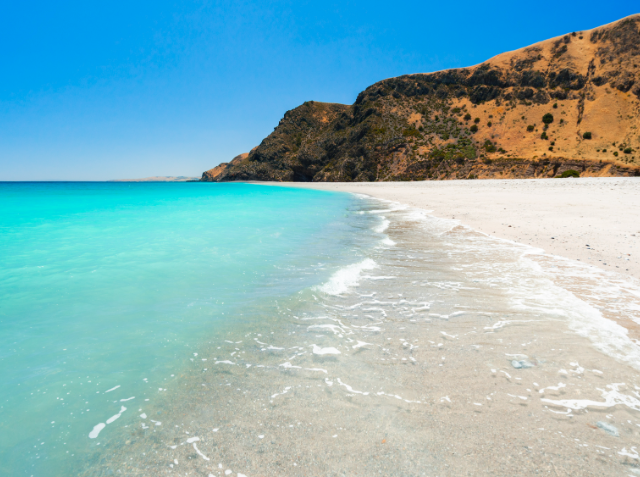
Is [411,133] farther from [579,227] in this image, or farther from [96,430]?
[96,430]

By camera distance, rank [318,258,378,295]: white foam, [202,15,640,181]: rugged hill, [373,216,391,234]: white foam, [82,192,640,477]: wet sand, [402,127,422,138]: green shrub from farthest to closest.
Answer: [402,127,422,138]: green shrub, [202,15,640,181]: rugged hill, [373,216,391,234]: white foam, [318,258,378,295]: white foam, [82,192,640,477]: wet sand

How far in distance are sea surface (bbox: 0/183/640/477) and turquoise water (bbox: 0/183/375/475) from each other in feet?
0.08

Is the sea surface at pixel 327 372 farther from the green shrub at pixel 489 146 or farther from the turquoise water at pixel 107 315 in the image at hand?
the green shrub at pixel 489 146

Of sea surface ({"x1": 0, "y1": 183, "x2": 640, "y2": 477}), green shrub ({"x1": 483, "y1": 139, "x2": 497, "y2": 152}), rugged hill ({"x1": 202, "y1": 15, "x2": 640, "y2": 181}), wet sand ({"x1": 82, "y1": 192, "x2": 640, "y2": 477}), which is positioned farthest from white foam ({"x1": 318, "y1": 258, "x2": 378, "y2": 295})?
green shrub ({"x1": 483, "y1": 139, "x2": 497, "y2": 152})

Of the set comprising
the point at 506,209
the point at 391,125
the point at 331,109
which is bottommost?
the point at 506,209

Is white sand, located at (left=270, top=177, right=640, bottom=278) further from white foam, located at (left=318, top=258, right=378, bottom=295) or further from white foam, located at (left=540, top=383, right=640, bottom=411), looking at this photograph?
white foam, located at (left=318, top=258, right=378, bottom=295)

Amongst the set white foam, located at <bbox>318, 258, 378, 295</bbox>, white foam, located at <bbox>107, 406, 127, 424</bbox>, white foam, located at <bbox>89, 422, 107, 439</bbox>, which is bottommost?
white foam, located at <bbox>318, 258, 378, 295</bbox>

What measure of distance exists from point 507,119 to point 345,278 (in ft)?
271

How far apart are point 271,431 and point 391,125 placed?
296 feet

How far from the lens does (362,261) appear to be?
23.9 feet

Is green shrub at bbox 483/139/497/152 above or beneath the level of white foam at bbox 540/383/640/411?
above

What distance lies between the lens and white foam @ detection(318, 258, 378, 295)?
5.54 m

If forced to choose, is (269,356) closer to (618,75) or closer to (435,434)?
(435,434)

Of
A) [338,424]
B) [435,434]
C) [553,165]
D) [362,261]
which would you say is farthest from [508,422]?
[553,165]
